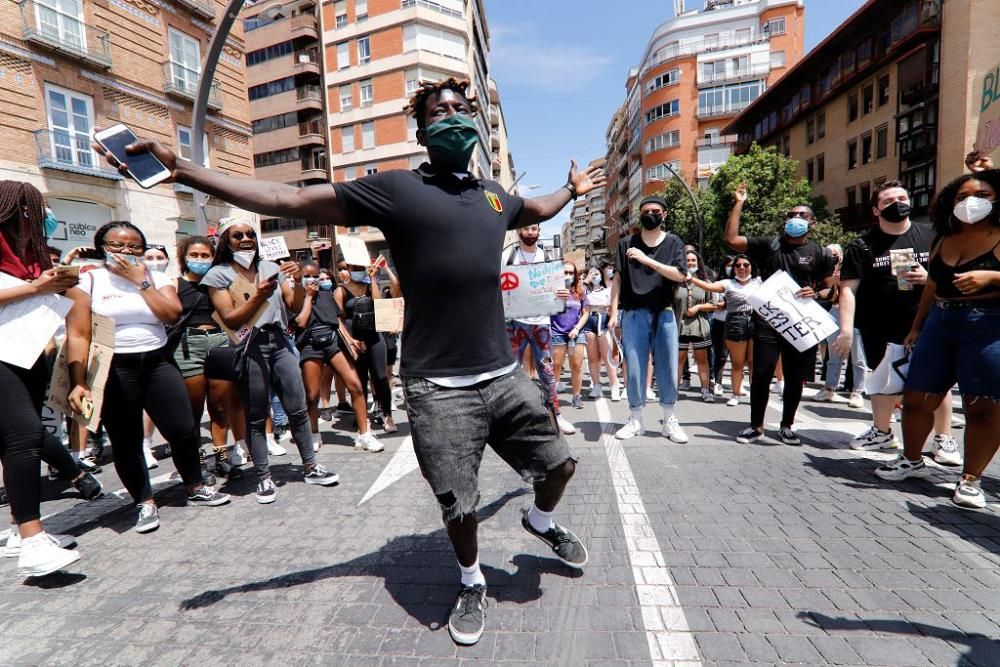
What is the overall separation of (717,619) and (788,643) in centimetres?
28

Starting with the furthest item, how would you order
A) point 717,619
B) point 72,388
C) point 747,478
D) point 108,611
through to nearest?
1. point 747,478
2. point 72,388
3. point 108,611
4. point 717,619

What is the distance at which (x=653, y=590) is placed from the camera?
259cm

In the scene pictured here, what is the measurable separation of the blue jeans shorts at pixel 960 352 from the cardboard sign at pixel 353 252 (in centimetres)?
521

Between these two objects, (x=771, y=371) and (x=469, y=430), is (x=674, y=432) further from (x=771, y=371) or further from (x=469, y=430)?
(x=469, y=430)

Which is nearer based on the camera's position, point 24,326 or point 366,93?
point 24,326

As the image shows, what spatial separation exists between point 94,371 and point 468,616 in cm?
279

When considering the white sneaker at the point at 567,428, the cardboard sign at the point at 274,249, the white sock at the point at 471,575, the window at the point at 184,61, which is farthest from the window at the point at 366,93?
the white sock at the point at 471,575

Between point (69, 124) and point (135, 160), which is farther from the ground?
point (69, 124)

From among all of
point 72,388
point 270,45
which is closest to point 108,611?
point 72,388

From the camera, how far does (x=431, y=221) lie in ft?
7.29

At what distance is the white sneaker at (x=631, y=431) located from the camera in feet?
17.5

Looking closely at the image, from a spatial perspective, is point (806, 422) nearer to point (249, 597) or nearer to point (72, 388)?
point (249, 597)

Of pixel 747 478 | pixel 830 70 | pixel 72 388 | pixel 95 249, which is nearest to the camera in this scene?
pixel 72 388

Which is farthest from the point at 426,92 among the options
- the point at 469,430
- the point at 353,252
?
the point at 353,252
